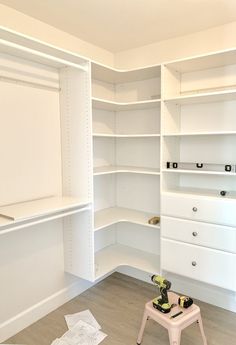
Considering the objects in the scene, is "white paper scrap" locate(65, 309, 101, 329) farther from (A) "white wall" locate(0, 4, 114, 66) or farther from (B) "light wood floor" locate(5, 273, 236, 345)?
(A) "white wall" locate(0, 4, 114, 66)

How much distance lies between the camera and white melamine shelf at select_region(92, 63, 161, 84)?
92.5 inches

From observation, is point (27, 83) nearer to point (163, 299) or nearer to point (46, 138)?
point (46, 138)

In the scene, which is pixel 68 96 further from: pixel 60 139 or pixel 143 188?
pixel 143 188

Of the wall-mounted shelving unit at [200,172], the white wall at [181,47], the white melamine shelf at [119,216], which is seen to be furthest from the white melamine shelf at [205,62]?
the white melamine shelf at [119,216]

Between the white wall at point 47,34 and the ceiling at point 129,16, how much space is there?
5 centimetres

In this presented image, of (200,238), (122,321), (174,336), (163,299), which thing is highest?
(200,238)

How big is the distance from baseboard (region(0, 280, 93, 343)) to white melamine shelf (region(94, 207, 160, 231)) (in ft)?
2.12

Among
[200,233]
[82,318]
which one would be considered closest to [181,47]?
[200,233]

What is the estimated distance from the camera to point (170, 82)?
93.0 inches

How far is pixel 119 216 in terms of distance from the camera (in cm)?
270

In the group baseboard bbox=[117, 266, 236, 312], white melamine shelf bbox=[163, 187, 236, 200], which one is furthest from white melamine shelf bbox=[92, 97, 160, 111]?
baseboard bbox=[117, 266, 236, 312]

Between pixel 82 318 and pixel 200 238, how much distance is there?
1181 mm

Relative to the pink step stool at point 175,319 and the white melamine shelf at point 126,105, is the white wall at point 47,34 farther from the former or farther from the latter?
the pink step stool at point 175,319

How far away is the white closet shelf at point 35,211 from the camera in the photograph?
1.62m
